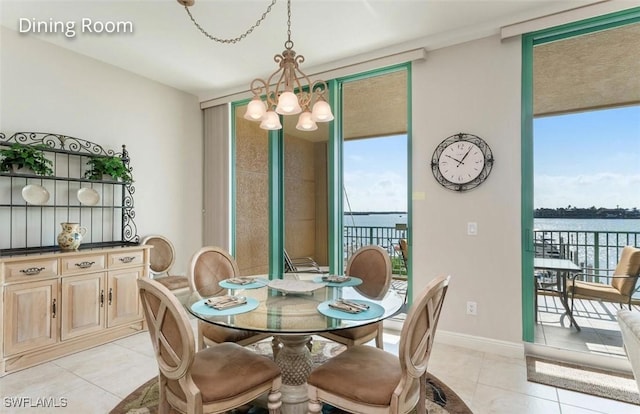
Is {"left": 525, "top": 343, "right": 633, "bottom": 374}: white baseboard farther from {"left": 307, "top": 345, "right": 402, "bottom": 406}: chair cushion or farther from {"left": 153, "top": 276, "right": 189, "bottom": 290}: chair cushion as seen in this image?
{"left": 153, "top": 276, "right": 189, "bottom": 290}: chair cushion

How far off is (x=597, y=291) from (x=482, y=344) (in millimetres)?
1030

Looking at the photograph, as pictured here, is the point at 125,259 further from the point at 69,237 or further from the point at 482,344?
the point at 482,344

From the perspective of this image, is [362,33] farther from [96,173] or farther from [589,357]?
[589,357]

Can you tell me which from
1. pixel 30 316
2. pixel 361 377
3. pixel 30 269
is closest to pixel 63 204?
pixel 30 269

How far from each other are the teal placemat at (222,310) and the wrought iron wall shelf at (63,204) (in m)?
2.06

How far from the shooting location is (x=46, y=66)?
10.6 feet

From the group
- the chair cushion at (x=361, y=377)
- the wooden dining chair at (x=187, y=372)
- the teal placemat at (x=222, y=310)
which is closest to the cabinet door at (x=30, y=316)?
the teal placemat at (x=222, y=310)

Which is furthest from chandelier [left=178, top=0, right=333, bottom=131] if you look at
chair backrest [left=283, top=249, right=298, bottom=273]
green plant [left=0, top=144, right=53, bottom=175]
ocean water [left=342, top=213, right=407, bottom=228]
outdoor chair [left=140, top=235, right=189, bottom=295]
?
outdoor chair [left=140, top=235, right=189, bottom=295]

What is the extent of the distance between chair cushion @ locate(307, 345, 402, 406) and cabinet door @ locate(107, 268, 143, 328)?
2491 millimetres

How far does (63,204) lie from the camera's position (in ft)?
11.1

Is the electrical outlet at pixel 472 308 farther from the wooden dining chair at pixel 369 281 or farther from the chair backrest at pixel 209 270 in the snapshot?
the chair backrest at pixel 209 270

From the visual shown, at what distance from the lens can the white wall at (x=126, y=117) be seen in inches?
121

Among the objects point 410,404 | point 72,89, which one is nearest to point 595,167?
point 410,404

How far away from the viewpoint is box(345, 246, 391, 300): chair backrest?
2590 mm
